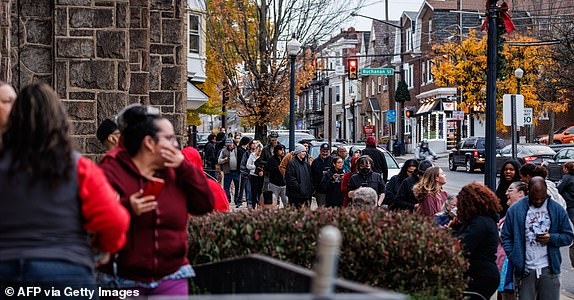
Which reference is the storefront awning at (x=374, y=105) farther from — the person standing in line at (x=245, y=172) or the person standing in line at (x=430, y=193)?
the person standing in line at (x=430, y=193)

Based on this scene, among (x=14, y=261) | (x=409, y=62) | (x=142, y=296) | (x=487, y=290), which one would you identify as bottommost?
(x=487, y=290)

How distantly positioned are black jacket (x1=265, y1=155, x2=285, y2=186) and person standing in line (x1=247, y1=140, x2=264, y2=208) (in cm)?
146

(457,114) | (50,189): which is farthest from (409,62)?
(50,189)

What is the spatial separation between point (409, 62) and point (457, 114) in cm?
2044

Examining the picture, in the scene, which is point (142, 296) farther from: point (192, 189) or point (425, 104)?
point (425, 104)

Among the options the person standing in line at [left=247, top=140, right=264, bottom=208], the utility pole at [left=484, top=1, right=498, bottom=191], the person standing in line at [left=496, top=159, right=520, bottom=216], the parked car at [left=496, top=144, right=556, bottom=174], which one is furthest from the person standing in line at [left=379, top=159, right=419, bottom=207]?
Answer: the parked car at [left=496, top=144, right=556, bottom=174]

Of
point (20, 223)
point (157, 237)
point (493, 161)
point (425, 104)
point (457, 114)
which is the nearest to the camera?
point (20, 223)

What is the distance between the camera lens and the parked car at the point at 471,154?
3919 cm

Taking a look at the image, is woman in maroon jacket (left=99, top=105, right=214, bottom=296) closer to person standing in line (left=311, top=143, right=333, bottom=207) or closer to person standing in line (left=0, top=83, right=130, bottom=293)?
person standing in line (left=0, top=83, right=130, bottom=293)

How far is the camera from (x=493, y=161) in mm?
11555

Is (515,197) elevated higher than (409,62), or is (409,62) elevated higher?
(409,62)

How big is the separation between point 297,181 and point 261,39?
14080mm

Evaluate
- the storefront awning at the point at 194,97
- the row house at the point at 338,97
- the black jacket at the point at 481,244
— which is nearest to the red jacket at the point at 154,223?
the black jacket at the point at 481,244

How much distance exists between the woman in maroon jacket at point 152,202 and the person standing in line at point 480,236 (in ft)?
12.1
